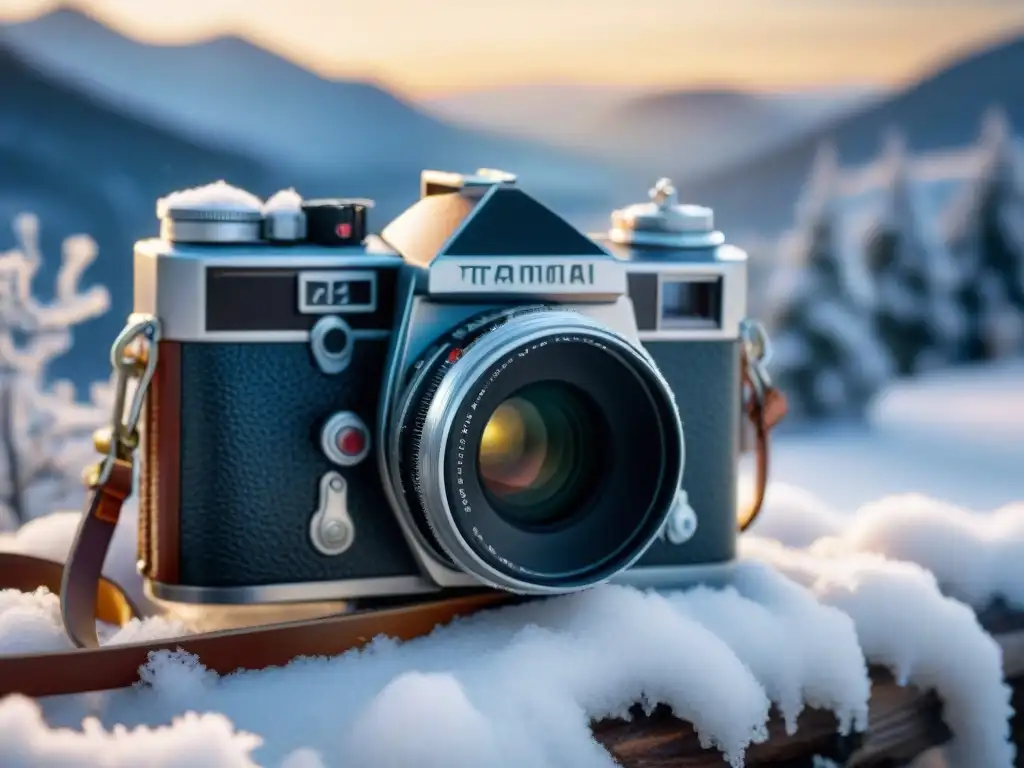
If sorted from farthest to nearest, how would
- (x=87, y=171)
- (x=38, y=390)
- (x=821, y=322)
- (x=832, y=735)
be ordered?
(x=821, y=322)
(x=87, y=171)
(x=38, y=390)
(x=832, y=735)

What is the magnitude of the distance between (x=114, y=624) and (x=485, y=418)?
0.28 meters

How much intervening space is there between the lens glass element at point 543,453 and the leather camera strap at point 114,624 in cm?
6

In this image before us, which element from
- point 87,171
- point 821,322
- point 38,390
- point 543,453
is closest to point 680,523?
point 543,453

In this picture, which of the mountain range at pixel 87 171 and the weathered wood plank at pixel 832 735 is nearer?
the weathered wood plank at pixel 832 735

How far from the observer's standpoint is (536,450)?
830 mm

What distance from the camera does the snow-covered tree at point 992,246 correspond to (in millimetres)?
2654

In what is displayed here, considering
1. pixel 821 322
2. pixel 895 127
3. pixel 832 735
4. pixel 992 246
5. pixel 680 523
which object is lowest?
pixel 832 735

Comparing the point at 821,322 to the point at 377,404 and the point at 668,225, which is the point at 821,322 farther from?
the point at 377,404

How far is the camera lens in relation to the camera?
2.46 ft

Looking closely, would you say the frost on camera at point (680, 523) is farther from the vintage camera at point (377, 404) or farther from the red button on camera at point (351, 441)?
the red button on camera at point (351, 441)

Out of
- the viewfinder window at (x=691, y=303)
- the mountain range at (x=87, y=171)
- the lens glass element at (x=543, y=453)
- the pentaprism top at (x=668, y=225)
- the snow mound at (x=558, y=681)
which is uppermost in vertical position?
the mountain range at (x=87, y=171)

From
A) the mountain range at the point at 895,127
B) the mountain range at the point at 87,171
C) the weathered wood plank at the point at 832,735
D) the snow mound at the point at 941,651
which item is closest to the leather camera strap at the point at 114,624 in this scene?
the weathered wood plank at the point at 832,735

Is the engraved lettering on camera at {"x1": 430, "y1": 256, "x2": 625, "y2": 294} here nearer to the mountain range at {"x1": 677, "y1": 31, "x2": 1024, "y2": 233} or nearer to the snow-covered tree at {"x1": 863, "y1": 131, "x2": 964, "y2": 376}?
the mountain range at {"x1": 677, "y1": 31, "x2": 1024, "y2": 233}

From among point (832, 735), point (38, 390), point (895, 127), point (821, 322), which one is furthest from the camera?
point (895, 127)
